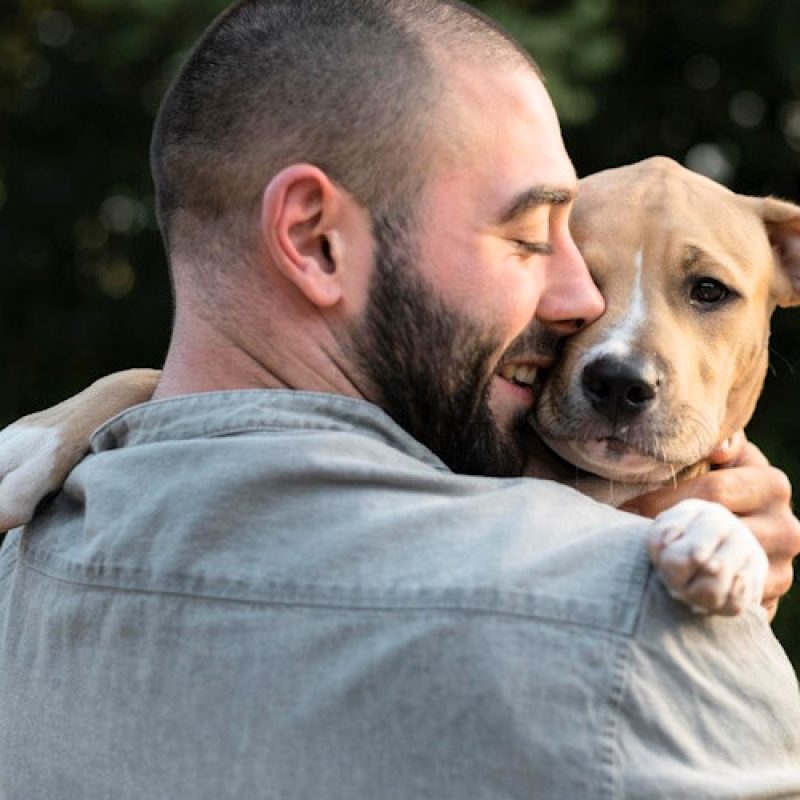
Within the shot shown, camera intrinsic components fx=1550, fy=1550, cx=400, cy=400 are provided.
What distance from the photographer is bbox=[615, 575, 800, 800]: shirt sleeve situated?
1.98m

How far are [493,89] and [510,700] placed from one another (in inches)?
47.6

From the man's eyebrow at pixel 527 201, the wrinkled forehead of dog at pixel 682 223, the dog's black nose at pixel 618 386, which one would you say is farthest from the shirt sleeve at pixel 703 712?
the wrinkled forehead of dog at pixel 682 223

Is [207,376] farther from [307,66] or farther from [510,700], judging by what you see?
[510,700]

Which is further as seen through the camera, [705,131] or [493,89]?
[705,131]

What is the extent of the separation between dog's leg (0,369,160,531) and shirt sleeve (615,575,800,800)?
1277 millimetres

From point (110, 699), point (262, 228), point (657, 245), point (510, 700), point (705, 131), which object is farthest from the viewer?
point (705, 131)

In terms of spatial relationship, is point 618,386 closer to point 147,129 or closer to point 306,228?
point 306,228

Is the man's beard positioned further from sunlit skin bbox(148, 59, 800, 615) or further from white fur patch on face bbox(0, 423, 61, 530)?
white fur patch on face bbox(0, 423, 61, 530)

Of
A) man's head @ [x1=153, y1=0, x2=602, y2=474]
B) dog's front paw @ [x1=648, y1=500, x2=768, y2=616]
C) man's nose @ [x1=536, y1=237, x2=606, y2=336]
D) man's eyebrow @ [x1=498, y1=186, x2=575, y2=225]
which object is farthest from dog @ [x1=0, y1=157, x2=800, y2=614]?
dog's front paw @ [x1=648, y1=500, x2=768, y2=616]

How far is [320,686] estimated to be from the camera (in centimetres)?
209

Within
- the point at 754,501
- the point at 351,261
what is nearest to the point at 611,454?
the point at 754,501

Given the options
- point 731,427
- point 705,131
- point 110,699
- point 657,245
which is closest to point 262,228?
point 110,699

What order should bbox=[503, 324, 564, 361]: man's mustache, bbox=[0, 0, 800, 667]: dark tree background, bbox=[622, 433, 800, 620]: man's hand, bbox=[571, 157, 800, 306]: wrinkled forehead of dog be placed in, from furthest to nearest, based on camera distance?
bbox=[0, 0, 800, 667]: dark tree background < bbox=[571, 157, 800, 306]: wrinkled forehead of dog < bbox=[622, 433, 800, 620]: man's hand < bbox=[503, 324, 564, 361]: man's mustache

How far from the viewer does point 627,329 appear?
11.4 feet
